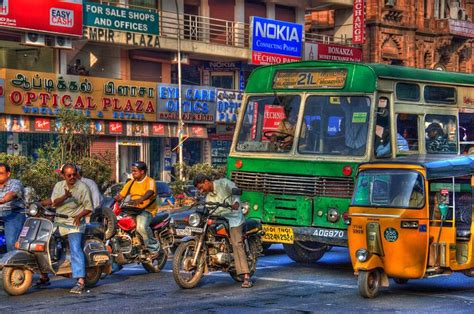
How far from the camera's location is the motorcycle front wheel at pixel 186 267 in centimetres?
1260

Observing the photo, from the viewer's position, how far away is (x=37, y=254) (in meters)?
12.5

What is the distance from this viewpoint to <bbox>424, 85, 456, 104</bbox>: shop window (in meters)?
15.5

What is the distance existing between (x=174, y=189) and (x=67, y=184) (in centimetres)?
1583

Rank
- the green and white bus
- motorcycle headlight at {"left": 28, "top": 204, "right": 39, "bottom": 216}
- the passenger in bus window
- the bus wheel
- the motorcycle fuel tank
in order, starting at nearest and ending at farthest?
motorcycle headlight at {"left": 28, "top": 204, "right": 39, "bottom": 216} → the motorcycle fuel tank → the green and white bus → the passenger in bus window → the bus wheel

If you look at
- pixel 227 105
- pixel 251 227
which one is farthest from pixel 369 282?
pixel 227 105

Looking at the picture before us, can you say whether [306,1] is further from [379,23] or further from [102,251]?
[102,251]

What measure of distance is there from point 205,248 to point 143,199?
1725 millimetres

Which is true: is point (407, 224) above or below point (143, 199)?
below

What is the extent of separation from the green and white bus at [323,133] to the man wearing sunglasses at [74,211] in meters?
3.32

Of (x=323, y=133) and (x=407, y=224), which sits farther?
(x=323, y=133)

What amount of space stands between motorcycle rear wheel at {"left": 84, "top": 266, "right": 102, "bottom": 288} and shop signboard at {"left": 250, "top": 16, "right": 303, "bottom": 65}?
28.2 meters

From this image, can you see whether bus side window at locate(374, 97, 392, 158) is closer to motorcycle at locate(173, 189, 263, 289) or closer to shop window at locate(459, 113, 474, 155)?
shop window at locate(459, 113, 474, 155)

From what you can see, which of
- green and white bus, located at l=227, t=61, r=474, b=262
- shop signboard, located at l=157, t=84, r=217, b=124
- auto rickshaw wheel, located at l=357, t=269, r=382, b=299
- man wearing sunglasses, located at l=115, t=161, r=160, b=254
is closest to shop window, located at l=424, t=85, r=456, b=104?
green and white bus, located at l=227, t=61, r=474, b=262

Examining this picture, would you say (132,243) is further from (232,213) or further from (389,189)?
(389,189)
